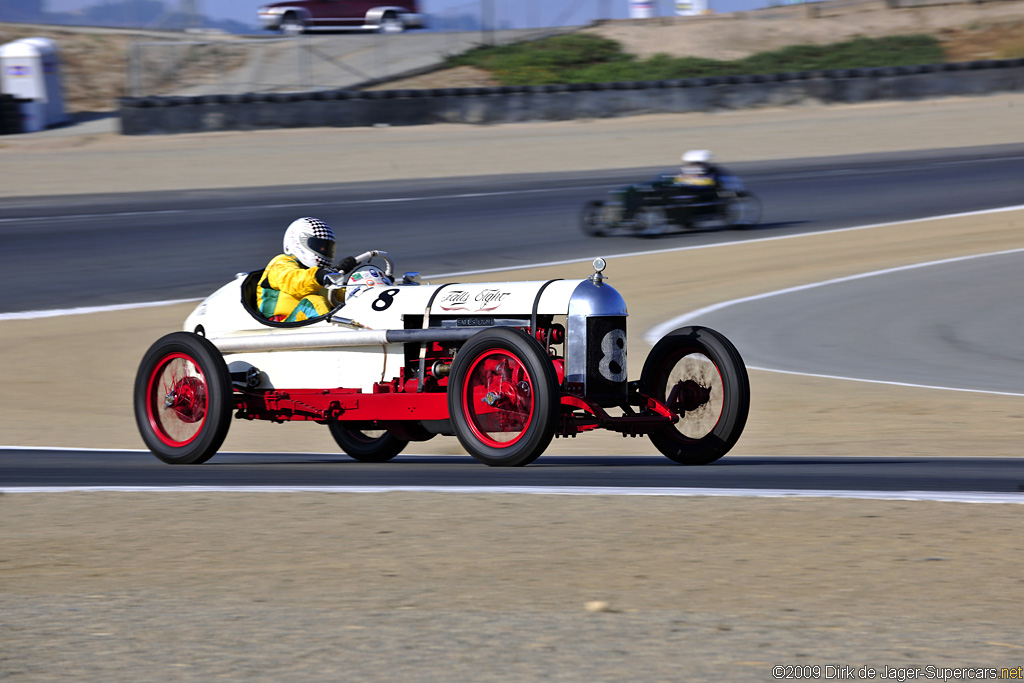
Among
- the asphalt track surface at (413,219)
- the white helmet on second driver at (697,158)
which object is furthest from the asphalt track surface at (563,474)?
the white helmet on second driver at (697,158)

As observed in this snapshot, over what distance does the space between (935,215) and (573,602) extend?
23171 mm

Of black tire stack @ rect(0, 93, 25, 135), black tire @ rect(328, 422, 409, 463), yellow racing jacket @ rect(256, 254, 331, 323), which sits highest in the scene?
black tire stack @ rect(0, 93, 25, 135)

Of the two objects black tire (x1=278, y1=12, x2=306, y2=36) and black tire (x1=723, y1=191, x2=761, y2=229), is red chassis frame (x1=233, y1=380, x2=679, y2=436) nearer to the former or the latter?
black tire (x1=723, y1=191, x2=761, y2=229)

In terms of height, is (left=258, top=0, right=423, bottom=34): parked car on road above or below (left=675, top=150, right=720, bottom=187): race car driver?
above

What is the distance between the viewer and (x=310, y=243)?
9.05 metres

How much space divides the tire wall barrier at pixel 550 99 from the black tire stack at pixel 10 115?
11.4 feet

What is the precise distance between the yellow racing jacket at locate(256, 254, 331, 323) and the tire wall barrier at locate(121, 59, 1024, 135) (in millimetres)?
26748

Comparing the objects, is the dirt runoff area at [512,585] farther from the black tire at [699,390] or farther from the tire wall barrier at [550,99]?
the tire wall barrier at [550,99]

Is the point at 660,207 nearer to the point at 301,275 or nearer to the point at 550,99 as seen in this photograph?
the point at 550,99

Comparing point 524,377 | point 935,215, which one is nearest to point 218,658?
point 524,377

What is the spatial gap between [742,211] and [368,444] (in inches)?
683

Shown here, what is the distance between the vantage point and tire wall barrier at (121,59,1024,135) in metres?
34.8

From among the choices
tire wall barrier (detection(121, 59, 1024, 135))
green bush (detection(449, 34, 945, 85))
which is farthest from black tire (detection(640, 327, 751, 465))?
green bush (detection(449, 34, 945, 85))

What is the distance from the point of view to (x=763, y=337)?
1673 cm
